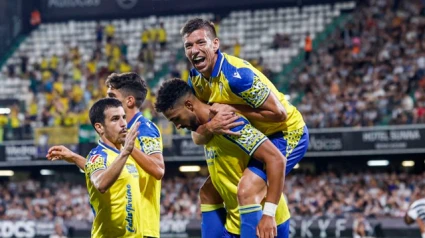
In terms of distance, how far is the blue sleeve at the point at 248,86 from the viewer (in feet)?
20.6

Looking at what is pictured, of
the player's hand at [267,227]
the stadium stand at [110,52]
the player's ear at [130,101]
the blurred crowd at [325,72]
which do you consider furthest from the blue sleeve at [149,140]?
the stadium stand at [110,52]

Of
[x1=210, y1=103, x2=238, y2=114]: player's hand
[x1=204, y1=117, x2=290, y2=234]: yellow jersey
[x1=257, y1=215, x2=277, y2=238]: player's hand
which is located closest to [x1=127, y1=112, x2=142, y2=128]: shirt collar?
[x1=204, y1=117, x2=290, y2=234]: yellow jersey

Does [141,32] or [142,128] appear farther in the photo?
[141,32]

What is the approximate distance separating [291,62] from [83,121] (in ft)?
23.3

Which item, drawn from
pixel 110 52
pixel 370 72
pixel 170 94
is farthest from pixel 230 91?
pixel 110 52

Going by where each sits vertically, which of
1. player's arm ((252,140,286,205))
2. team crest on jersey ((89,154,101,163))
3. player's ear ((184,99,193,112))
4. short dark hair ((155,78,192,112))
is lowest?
player's arm ((252,140,286,205))

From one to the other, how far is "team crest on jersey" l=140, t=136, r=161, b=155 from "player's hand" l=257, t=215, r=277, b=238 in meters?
1.50

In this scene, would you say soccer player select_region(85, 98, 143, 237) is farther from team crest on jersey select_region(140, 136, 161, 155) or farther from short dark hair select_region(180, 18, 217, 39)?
short dark hair select_region(180, 18, 217, 39)

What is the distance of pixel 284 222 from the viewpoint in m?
6.99

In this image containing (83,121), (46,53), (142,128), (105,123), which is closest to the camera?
(105,123)

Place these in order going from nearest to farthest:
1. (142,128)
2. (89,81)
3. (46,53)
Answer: (142,128) < (89,81) < (46,53)

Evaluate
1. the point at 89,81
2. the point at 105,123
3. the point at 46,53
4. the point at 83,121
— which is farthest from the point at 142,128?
the point at 46,53

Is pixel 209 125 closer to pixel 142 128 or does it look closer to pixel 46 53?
pixel 142 128

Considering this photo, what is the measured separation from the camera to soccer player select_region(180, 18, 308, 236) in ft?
20.8
